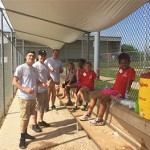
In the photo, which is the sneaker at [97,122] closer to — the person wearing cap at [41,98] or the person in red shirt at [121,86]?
the person in red shirt at [121,86]

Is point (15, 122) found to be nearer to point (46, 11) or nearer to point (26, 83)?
point (26, 83)

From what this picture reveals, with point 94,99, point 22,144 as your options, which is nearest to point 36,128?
point 22,144

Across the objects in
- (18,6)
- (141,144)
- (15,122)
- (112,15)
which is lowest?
(15,122)

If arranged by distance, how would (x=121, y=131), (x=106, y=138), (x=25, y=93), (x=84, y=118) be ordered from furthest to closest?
(x=84, y=118) < (x=25, y=93) < (x=121, y=131) < (x=106, y=138)

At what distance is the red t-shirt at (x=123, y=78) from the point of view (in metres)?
5.12

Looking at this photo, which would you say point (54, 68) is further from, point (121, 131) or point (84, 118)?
point (121, 131)

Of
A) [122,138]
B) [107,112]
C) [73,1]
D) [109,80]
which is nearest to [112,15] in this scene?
[73,1]

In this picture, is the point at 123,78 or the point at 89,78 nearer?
the point at 123,78

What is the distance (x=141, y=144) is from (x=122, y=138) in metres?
0.70

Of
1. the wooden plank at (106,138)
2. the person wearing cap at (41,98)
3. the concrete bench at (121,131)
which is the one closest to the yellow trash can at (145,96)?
the concrete bench at (121,131)

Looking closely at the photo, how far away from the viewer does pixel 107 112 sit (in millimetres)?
5289

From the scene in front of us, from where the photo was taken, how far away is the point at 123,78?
5.23 meters

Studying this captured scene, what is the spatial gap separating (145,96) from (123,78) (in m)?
1.76

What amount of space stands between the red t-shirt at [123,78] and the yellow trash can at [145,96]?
5.02 ft
